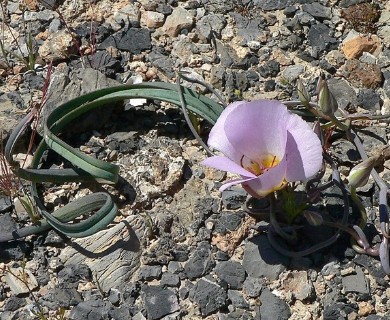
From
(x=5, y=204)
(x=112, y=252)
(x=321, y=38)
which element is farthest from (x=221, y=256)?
(x=321, y=38)

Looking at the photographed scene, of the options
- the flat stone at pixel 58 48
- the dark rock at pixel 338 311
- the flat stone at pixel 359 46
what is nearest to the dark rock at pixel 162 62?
the flat stone at pixel 58 48

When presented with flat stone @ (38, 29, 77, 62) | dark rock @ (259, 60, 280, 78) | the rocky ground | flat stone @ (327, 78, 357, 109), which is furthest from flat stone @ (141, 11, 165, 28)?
flat stone @ (327, 78, 357, 109)

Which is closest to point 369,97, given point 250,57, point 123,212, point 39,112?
point 250,57

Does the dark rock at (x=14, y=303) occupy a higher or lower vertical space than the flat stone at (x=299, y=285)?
higher

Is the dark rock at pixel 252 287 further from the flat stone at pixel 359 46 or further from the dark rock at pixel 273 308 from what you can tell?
the flat stone at pixel 359 46

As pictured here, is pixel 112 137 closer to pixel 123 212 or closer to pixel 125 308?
pixel 123 212

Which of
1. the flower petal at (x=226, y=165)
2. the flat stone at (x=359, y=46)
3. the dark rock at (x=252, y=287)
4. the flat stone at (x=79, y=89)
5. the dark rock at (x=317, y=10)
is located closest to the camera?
the flower petal at (x=226, y=165)
